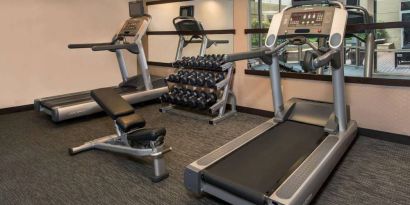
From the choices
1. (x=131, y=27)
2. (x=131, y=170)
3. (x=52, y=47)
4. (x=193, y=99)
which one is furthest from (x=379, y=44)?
(x=52, y=47)

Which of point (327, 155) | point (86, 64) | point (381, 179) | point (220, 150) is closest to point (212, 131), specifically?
point (220, 150)

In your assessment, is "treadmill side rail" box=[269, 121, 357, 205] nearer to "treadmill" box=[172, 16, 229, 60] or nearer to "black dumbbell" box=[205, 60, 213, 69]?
"black dumbbell" box=[205, 60, 213, 69]

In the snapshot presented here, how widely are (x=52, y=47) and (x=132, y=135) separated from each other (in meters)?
3.31

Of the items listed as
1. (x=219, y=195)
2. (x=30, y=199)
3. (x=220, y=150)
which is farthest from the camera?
(x=220, y=150)

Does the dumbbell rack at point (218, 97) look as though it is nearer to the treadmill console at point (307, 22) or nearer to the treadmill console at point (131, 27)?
the treadmill console at point (131, 27)

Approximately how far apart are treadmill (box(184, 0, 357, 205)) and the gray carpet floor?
19cm

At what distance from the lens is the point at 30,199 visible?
2404 millimetres

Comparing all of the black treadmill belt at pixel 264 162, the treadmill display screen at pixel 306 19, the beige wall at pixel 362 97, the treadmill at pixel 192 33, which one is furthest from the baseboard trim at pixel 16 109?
the treadmill display screen at pixel 306 19

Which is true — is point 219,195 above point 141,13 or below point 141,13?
below

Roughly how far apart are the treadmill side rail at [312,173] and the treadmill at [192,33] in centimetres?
234

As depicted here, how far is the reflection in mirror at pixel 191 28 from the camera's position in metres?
4.64

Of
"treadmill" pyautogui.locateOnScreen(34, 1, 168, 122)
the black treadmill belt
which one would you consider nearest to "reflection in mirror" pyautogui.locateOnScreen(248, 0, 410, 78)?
the black treadmill belt

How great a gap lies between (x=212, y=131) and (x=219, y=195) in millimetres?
1650

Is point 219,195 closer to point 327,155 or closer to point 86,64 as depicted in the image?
point 327,155
